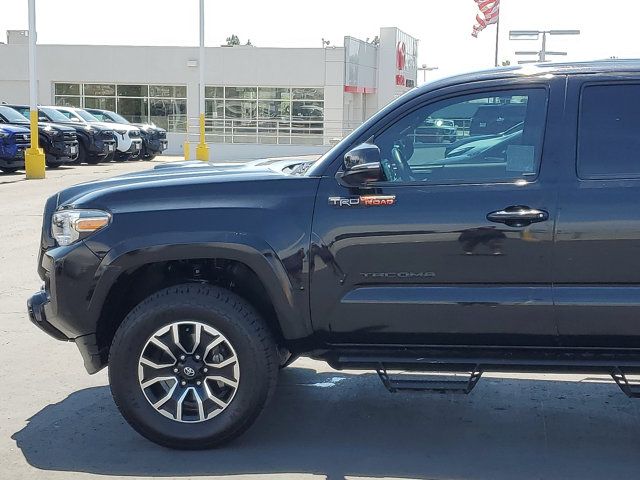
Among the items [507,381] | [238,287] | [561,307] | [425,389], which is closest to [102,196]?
[238,287]

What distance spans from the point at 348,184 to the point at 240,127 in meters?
36.9

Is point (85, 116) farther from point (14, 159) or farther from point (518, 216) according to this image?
point (518, 216)

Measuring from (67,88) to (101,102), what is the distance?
6.25 ft

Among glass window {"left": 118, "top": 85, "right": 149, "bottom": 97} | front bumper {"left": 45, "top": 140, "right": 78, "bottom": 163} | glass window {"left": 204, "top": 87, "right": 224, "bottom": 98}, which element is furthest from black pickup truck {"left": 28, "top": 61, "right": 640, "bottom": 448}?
glass window {"left": 118, "top": 85, "right": 149, "bottom": 97}

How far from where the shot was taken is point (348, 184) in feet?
14.2

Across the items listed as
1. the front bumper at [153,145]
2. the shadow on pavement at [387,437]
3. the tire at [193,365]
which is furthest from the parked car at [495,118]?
the front bumper at [153,145]

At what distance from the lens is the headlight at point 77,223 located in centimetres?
450

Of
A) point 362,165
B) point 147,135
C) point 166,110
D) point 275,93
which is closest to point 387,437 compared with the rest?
point 362,165

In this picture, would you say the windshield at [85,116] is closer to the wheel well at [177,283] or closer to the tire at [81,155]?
the tire at [81,155]

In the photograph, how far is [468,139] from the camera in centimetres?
443

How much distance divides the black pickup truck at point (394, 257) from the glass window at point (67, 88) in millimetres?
38996

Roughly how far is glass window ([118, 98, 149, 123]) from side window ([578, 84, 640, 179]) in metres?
38.6

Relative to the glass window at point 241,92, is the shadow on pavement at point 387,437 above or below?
below

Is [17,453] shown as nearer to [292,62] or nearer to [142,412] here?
[142,412]
